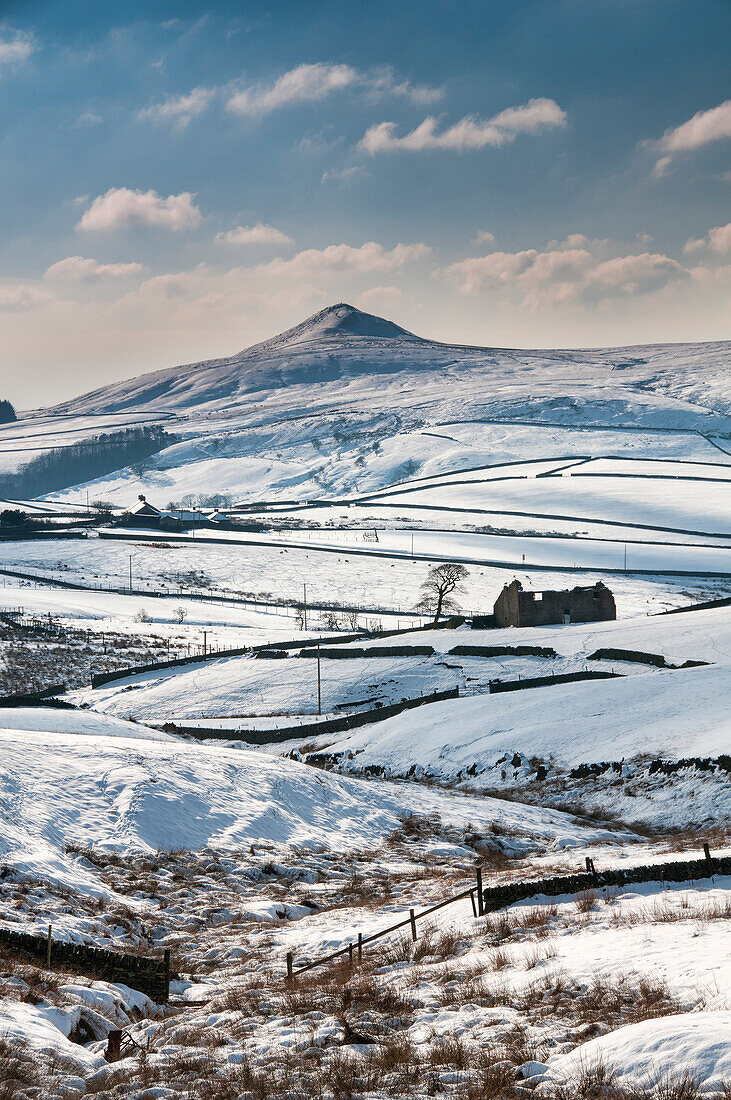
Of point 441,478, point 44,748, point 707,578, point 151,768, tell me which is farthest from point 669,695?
point 441,478

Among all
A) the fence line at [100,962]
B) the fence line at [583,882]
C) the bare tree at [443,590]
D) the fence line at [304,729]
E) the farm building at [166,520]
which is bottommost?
the fence line at [304,729]

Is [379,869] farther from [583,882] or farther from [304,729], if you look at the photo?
[304,729]

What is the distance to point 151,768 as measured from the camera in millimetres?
24594

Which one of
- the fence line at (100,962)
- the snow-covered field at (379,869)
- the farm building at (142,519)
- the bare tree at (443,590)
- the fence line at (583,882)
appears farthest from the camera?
the farm building at (142,519)

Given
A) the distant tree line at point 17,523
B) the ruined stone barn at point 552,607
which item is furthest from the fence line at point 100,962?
the distant tree line at point 17,523

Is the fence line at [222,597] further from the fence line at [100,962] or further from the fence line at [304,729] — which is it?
the fence line at [100,962]

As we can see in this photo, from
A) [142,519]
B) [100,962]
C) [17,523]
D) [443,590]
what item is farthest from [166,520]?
[100,962]

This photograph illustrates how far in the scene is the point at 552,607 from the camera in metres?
64.0

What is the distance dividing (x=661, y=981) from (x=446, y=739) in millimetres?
27499

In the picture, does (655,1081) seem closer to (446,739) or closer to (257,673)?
(446,739)

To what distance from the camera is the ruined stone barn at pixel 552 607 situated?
63406 mm

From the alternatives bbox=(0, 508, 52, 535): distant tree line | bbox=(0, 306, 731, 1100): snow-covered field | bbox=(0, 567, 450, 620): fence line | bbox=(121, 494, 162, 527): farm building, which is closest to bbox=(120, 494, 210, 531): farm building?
bbox=(121, 494, 162, 527): farm building

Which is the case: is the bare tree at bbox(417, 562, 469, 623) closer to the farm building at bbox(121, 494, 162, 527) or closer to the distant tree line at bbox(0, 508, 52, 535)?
the farm building at bbox(121, 494, 162, 527)

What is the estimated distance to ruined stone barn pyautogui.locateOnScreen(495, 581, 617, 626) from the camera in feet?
208
